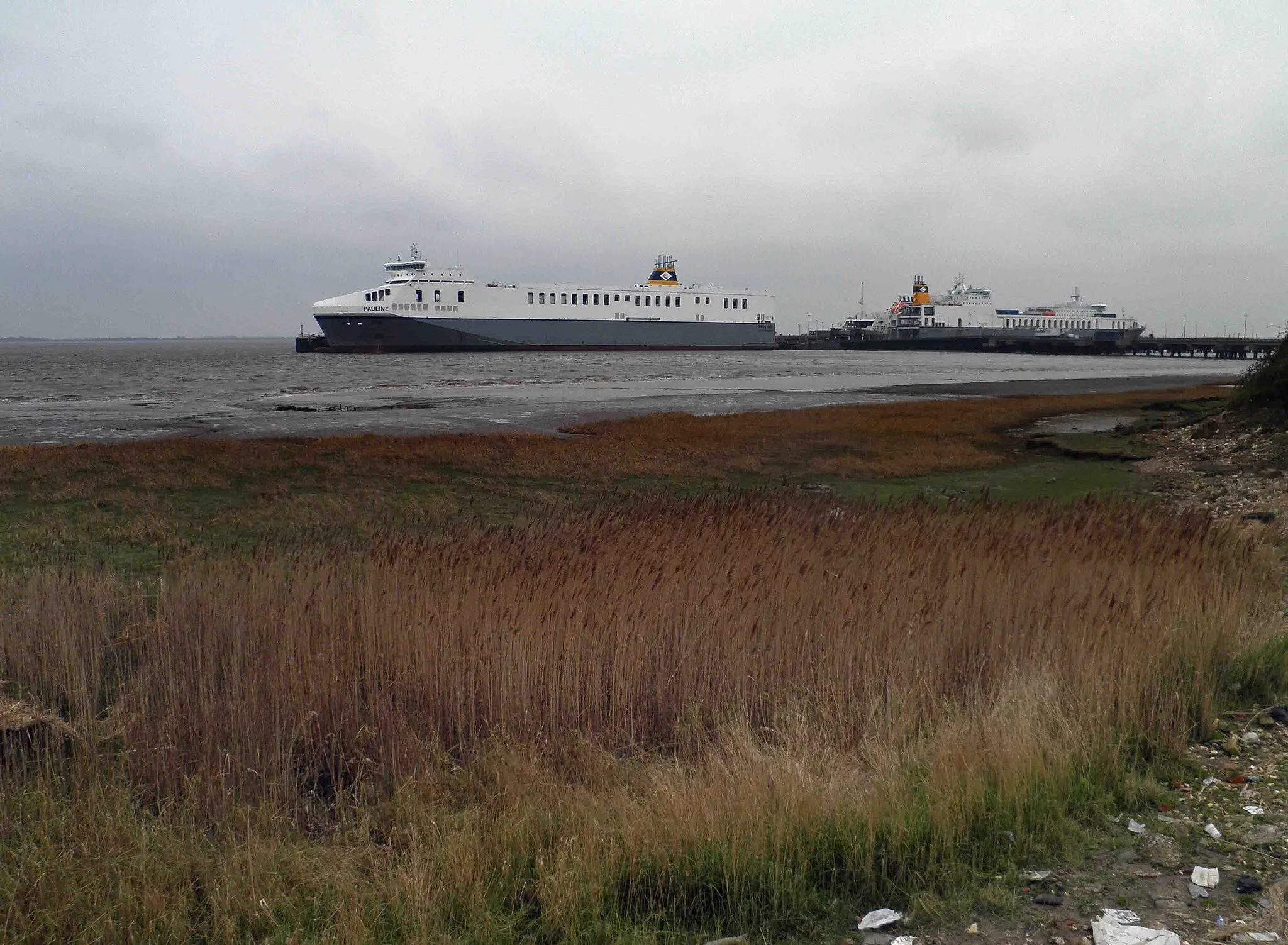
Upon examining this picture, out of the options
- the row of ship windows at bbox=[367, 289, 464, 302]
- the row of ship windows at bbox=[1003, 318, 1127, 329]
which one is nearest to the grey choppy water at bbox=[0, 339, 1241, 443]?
the row of ship windows at bbox=[367, 289, 464, 302]

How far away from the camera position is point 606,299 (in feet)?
294

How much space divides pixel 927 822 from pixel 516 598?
9.39 ft

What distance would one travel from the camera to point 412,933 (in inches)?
128

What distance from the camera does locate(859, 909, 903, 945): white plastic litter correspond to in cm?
335

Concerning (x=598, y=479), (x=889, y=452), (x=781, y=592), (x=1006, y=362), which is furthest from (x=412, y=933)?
(x=1006, y=362)

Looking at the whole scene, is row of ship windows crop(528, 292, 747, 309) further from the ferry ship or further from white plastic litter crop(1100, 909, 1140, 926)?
white plastic litter crop(1100, 909, 1140, 926)

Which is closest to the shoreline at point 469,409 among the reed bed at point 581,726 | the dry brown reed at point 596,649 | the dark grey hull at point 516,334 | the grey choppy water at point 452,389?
the grey choppy water at point 452,389

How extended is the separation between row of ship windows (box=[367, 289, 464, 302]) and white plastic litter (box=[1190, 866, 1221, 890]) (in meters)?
79.6

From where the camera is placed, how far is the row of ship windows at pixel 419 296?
79.2 meters

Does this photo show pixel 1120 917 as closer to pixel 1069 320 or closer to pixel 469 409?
pixel 469 409

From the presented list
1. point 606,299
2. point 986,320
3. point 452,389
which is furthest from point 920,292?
point 452,389

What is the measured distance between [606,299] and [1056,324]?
191 ft

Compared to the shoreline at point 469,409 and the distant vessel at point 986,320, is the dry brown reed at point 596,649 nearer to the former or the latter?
the shoreline at point 469,409

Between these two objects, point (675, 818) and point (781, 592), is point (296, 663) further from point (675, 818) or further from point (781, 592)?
point (781, 592)
